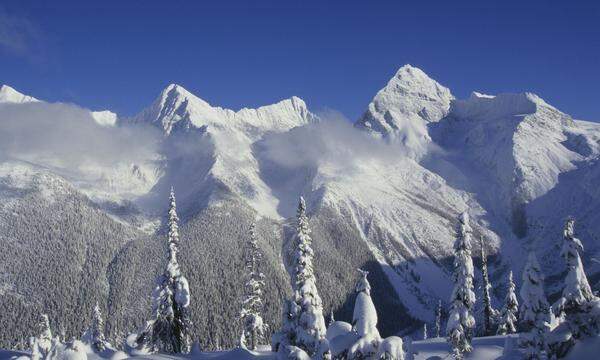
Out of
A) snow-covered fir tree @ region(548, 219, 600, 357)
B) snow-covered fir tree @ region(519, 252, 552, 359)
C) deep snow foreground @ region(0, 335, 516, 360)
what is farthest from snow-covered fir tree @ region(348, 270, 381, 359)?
deep snow foreground @ region(0, 335, 516, 360)

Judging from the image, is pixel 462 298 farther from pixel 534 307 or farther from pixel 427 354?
pixel 427 354

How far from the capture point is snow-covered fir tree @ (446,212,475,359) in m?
46.1

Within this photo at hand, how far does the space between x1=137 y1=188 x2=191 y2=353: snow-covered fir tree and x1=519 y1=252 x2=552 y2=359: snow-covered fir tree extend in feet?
95.6

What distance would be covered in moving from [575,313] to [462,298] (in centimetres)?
1882

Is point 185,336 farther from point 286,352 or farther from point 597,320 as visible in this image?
point 597,320

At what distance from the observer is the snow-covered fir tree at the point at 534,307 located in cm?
3403

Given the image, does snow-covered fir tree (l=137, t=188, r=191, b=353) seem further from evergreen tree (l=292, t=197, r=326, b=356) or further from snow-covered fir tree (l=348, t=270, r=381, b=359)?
snow-covered fir tree (l=348, t=270, r=381, b=359)

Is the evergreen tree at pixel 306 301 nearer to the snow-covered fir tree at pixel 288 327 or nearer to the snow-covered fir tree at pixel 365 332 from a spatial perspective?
the snow-covered fir tree at pixel 288 327

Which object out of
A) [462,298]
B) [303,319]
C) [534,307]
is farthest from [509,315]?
[303,319]

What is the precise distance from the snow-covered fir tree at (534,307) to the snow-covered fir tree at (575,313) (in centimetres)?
446

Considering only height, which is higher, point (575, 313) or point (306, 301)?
point (306, 301)

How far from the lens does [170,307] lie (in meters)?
54.1

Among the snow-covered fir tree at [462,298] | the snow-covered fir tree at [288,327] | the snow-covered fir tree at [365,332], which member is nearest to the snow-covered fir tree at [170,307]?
the snow-covered fir tree at [288,327]

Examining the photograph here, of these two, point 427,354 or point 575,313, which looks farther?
point 427,354
